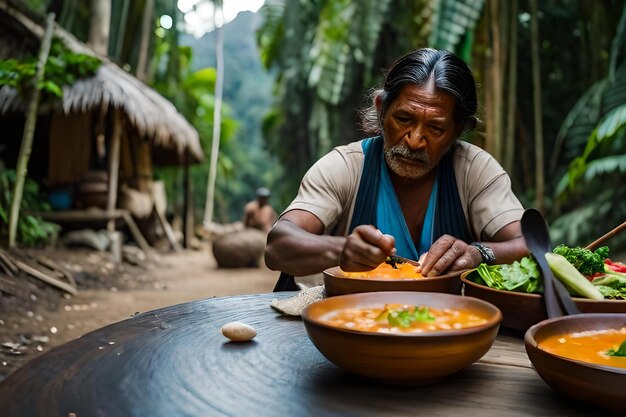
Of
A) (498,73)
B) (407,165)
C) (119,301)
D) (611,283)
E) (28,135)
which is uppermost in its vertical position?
(498,73)

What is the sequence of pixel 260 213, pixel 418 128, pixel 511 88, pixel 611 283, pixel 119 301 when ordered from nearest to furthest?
pixel 611 283 < pixel 418 128 < pixel 119 301 < pixel 511 88 < pixel 260 213

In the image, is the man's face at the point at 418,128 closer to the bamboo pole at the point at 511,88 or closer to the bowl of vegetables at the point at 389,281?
the bowl of vegetables at the point at 389,281

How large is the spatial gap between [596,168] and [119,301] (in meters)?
5.34

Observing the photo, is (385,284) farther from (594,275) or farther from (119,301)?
Answer: (119,301)

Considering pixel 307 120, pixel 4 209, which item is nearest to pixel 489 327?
pixel 4 209

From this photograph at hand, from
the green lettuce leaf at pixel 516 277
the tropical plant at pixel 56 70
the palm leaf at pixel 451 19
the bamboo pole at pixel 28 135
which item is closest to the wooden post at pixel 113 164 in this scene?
the tropical plant at pixel 56 70

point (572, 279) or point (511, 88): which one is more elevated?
point (511, 88)

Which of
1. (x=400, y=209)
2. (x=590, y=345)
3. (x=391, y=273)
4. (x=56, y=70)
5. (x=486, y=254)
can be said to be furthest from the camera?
(x=56, y=70)

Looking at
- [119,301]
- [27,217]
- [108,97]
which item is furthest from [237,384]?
[108,97]

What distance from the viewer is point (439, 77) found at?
215 centimetres

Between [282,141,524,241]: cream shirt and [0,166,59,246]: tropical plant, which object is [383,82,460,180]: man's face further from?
[0,166,59,246]: tropical plant

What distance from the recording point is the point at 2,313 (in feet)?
15.9

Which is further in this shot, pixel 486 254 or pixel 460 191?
pixel 460 191

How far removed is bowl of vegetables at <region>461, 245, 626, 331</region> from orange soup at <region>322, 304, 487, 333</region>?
19 cm
